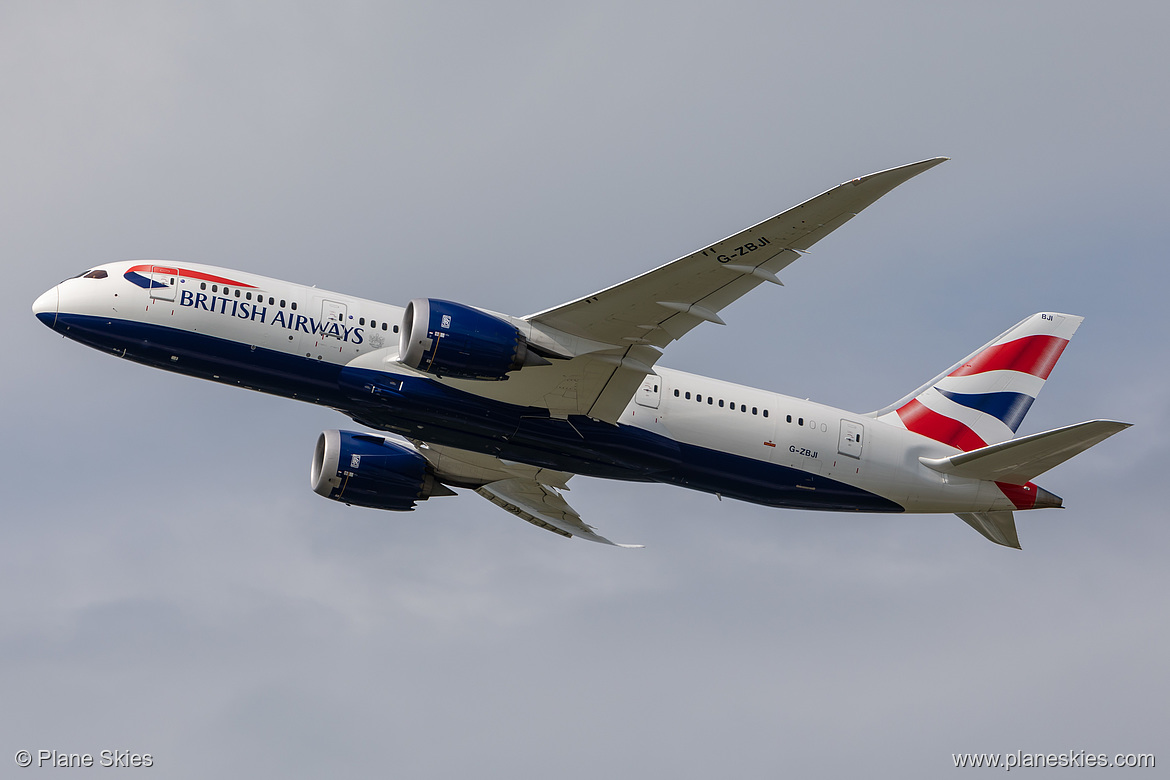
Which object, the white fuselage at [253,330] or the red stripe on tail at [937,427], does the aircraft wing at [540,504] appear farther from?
the red stripe on tail at [937,427]

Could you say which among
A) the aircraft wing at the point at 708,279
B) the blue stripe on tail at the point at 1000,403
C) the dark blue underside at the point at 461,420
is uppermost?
the aircraft wing at the point at 708,279

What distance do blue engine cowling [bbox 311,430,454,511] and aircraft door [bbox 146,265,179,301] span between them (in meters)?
9.78

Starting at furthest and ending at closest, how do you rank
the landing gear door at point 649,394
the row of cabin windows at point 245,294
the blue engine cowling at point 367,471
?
the blue engine cowling at point 367,471, the landing gear door at point 649,394, the row of cabin windows at point 245,294

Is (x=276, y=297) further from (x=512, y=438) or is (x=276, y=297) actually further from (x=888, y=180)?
(x=888, y=180)

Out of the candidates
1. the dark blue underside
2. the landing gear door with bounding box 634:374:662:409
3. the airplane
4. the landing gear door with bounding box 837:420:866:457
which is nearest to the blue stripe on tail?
the airplane

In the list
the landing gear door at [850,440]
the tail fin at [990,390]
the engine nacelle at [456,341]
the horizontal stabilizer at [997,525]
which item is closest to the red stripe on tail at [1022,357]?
the tail fin at [990,390]

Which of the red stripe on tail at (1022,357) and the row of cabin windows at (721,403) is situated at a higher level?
the red stripe on tail at (1022,357)

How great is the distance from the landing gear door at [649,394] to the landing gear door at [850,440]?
6.46m

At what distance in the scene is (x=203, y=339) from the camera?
1335 inches

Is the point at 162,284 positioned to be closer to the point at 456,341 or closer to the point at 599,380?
→ the point at 456,341

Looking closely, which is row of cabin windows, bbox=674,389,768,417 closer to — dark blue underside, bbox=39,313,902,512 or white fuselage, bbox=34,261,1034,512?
white fuselage, bbox=34,261,1034,512

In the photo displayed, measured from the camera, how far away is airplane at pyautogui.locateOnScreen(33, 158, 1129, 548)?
32.3 m

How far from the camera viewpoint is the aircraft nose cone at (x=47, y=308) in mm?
34156

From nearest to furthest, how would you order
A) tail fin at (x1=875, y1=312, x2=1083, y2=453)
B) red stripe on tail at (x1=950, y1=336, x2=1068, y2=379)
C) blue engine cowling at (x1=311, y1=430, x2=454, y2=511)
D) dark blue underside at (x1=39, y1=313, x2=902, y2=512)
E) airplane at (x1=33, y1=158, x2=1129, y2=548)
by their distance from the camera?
1. airplane at (x1=33, y1=158, x2=1129, y2=548)
2. dark blue underside at (x1=39, y1=313, x2=902, y2=512)
3. tail fin at (x1=875, y1=312, x2=1083, y2=453)
4. blue engine cowling at (x1=311, y1=430, x2=454, y2=511)
5. red stripe on tail at (x1=950, y1=336, x2=1068, y2=379)
